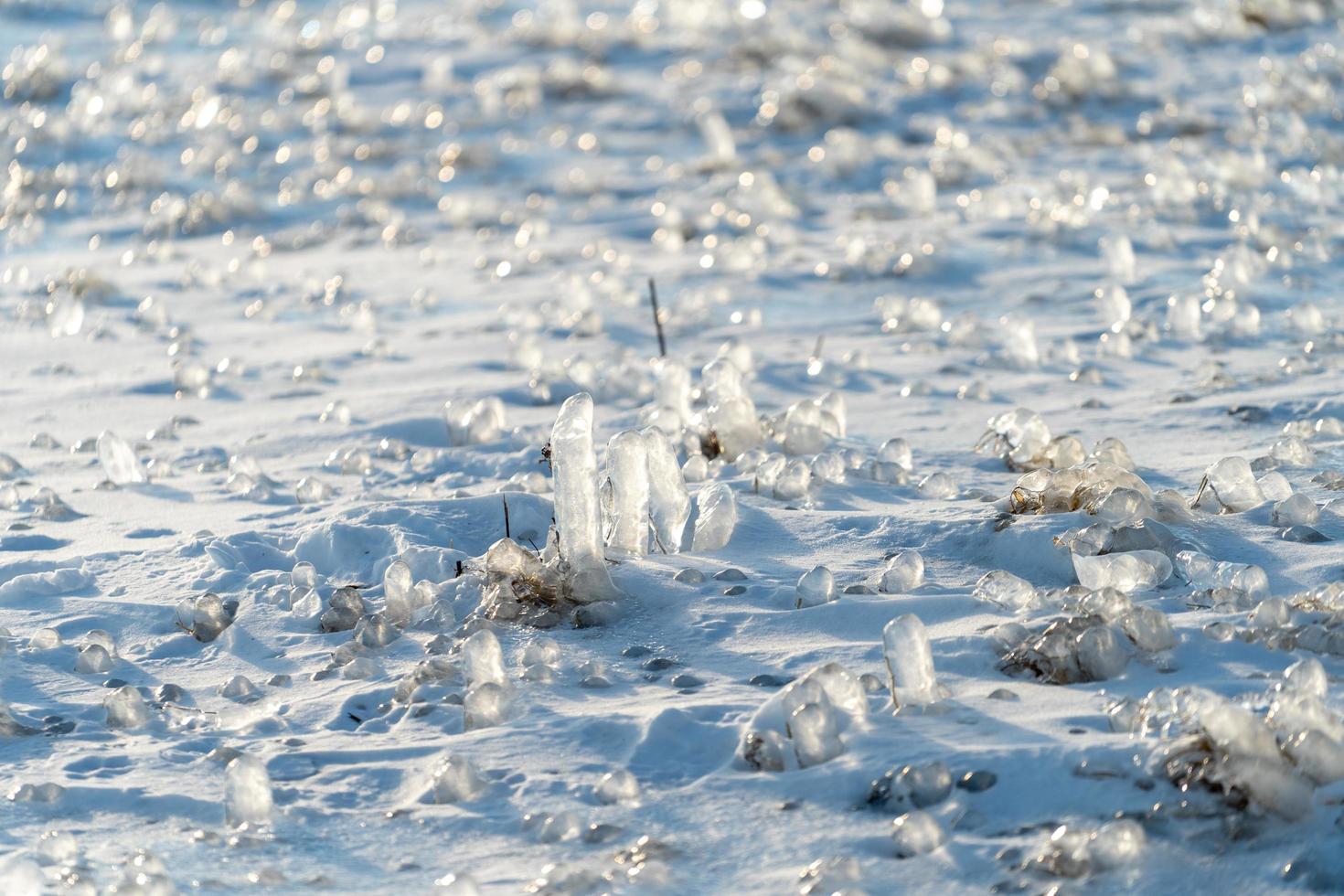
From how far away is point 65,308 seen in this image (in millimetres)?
6387

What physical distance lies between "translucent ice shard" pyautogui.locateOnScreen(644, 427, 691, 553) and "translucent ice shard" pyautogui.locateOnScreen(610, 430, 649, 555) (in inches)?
0.7

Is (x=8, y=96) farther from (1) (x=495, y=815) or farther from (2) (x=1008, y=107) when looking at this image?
(1) (x=495, y=815)

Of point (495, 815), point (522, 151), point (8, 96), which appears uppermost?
point (8, 96)

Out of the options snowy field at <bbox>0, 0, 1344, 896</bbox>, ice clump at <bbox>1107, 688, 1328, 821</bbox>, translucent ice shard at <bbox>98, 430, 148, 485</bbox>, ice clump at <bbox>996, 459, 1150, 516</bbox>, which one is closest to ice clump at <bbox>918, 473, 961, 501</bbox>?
snowy field at <bbox>0, 0, 1344, 896</bbox>

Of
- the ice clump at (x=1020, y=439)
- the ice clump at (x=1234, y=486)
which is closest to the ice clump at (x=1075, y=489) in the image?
the ice clump at (x=1234, y=486)

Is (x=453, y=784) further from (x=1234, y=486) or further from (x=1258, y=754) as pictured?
(x=1234, y=486)

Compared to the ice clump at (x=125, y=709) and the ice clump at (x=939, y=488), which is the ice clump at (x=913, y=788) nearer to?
the ice clump at (x=125, y=709)

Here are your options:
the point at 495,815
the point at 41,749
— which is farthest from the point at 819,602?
the point at 41,749

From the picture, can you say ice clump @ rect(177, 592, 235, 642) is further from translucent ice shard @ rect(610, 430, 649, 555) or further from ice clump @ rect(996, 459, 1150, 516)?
ice clump @ rect(996, 459, 1150, 516)

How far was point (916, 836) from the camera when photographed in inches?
80.6

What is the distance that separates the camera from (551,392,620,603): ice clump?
9.69 feet

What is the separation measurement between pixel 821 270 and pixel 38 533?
380cm

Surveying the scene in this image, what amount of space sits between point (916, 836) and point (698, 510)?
138cm

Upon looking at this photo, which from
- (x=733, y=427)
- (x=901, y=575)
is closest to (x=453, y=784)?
(x=901, y=575)
